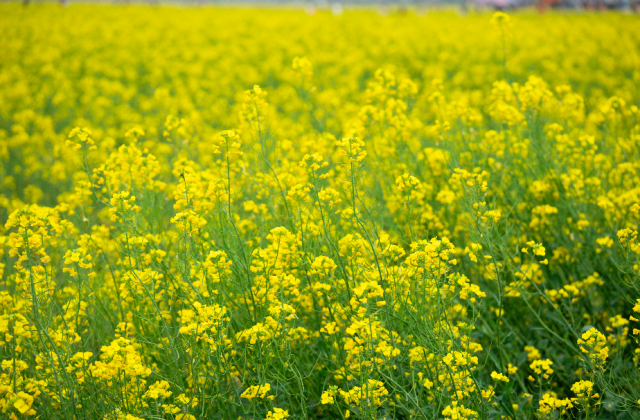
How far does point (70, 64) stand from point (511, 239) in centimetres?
1105

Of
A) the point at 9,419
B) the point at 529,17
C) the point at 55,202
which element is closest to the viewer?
the point at 9,419

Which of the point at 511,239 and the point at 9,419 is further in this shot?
the point at 511,239

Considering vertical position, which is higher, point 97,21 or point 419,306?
point 97,21

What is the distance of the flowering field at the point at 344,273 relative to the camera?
253 centimetres

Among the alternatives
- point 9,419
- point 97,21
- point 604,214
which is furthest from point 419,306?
point 97,21

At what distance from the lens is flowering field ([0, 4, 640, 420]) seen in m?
2.53

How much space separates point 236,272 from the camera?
291cm

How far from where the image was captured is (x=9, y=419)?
251cm

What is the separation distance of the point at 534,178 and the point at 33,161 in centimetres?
556

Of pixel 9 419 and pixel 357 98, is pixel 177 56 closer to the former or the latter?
pixel 357 98

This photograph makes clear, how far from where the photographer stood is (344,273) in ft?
9.27

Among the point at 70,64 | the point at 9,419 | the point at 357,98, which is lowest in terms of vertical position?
the point at 9,419

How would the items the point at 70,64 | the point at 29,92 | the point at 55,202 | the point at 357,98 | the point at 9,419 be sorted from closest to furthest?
1. the point at 9,419
2. the point at 55,202
3. the point at 357,98
4. the point at 29,92
5. the point at 70,64

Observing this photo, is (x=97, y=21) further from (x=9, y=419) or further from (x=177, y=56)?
(x=9, y=419)
